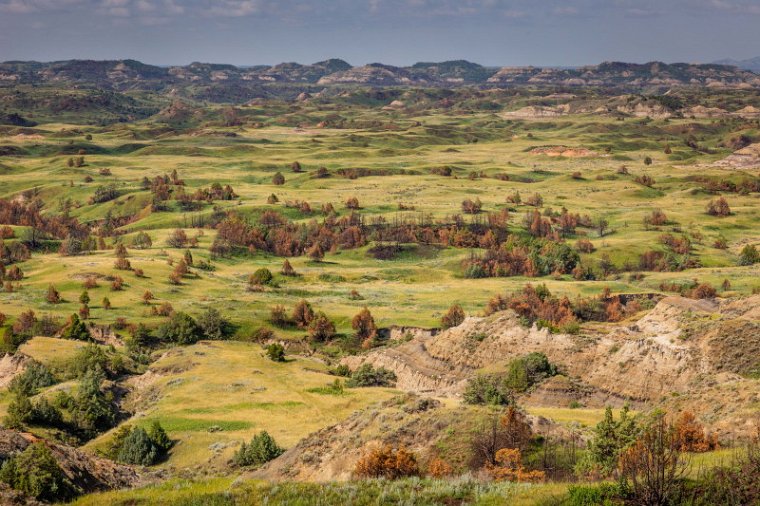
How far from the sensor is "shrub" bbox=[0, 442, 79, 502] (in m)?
26.4

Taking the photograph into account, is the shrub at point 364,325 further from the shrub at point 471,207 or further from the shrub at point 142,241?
the shrub at point 471,207

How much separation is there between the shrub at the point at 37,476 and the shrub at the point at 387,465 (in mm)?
12189

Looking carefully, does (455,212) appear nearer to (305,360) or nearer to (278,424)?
(305,360)

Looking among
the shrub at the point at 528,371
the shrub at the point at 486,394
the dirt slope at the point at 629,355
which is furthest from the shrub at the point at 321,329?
the shrub at the point at 486,394

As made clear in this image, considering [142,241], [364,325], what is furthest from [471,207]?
[364,325]

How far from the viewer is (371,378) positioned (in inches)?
2781

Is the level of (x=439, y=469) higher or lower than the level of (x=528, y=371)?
higher

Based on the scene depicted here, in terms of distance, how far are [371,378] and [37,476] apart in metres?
46.0

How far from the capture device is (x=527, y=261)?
14312cm

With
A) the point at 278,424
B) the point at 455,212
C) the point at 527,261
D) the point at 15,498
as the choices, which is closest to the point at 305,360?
the point at 278,424

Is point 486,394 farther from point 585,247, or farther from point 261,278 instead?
point 585,247

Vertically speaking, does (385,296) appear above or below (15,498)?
below

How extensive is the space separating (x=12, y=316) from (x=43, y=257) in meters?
51.7

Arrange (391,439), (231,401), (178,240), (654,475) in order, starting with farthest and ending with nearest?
(178,240) → (231,401) → (391,439) → (654,475)
